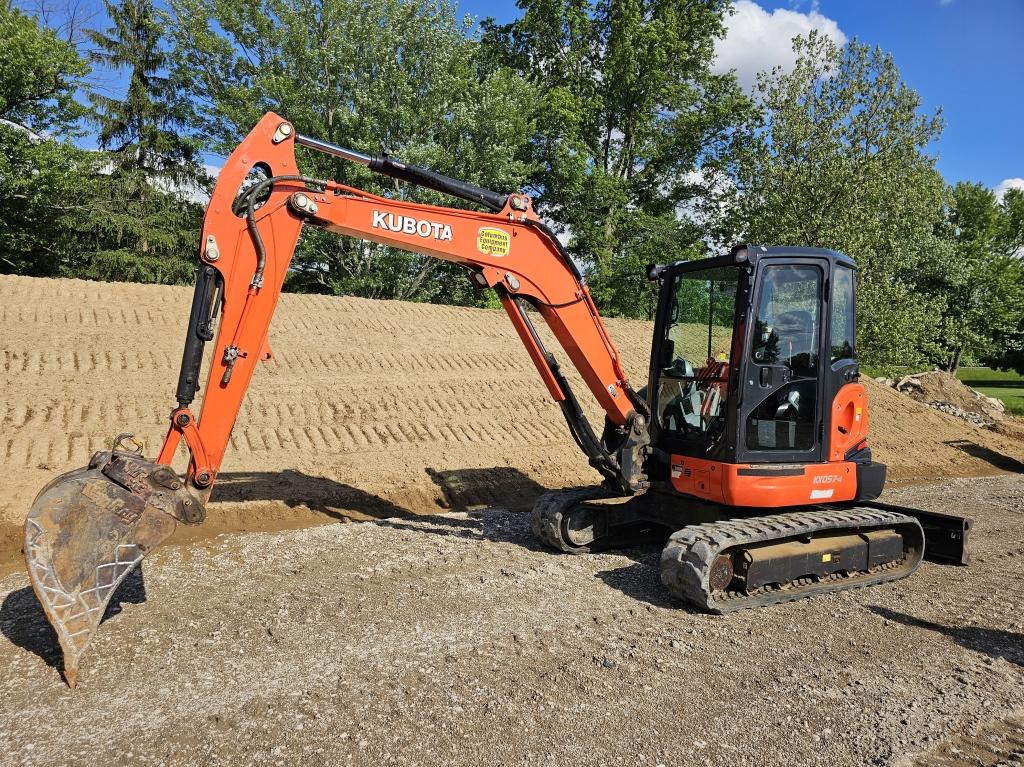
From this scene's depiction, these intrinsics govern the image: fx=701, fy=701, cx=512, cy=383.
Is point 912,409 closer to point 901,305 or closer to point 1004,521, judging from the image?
point 901,305

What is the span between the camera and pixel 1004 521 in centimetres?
815

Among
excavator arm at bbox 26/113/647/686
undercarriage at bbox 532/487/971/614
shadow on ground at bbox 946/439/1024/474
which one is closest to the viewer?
excavator arm at bbox 26/113/647/686

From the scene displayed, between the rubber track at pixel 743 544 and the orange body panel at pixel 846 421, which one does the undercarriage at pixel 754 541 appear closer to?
the rubber track at pixel 743 544

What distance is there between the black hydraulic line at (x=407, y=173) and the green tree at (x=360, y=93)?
15.8 meters

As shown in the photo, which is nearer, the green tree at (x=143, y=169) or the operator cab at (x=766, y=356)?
the operator cab at (x=766, y=356)

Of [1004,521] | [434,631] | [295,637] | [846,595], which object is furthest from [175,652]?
[1004,521]

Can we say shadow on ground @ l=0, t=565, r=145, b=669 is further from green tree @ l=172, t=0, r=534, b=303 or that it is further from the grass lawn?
the grass lawn

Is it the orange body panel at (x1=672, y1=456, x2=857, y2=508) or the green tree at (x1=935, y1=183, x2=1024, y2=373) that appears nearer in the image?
the orange body panel at (x1=672, y1=456, x2=857, y2=508)

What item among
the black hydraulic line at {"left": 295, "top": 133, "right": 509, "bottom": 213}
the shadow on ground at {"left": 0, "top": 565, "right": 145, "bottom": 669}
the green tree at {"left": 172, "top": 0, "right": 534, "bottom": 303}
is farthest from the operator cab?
the green tree at {"left": 172, "top": 0, "right": 534, "bottom": 303}

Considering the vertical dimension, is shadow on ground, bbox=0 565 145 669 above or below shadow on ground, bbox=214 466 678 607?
below

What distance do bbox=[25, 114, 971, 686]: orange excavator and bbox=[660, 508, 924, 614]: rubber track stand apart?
0.02m

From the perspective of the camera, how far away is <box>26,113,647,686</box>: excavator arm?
3846 mm

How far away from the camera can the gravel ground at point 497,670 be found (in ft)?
10.9

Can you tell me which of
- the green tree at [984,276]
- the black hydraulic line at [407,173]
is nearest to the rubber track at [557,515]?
the black hydraulic line at [407,173]
